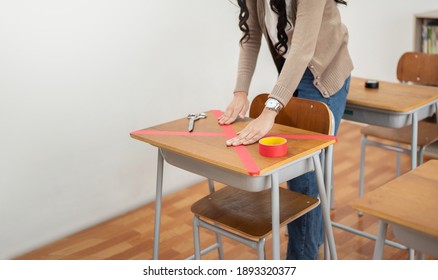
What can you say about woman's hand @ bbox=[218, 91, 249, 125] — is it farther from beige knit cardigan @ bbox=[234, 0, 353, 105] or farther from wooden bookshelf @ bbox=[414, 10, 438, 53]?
wooden bookshelf @ bbox=[414, 10, 438, 53]

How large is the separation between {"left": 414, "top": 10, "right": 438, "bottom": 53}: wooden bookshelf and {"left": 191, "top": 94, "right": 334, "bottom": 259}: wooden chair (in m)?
2.22

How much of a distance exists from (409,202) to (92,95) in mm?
1771

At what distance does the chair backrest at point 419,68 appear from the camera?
2865mm

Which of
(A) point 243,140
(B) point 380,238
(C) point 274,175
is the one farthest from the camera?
(A) point 243,140

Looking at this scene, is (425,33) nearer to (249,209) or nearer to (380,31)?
(380,31)

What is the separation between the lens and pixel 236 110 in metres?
2.08

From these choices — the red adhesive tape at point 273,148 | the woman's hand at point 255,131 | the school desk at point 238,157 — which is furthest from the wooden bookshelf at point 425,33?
the red adhesive tape at point 273,148

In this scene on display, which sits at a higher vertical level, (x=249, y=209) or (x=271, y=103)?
(x=271, y=103)

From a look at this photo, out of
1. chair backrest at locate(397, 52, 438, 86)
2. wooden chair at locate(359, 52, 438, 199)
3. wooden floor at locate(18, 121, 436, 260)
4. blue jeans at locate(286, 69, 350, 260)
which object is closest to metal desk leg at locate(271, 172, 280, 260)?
blue jeans at locate(286, 69, 350, 260)

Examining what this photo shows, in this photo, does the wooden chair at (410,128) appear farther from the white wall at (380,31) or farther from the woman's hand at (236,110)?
the white wall at (380,31)

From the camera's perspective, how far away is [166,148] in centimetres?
183

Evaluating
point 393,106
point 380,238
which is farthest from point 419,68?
point 380,238

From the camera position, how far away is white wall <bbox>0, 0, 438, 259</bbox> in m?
2.41
